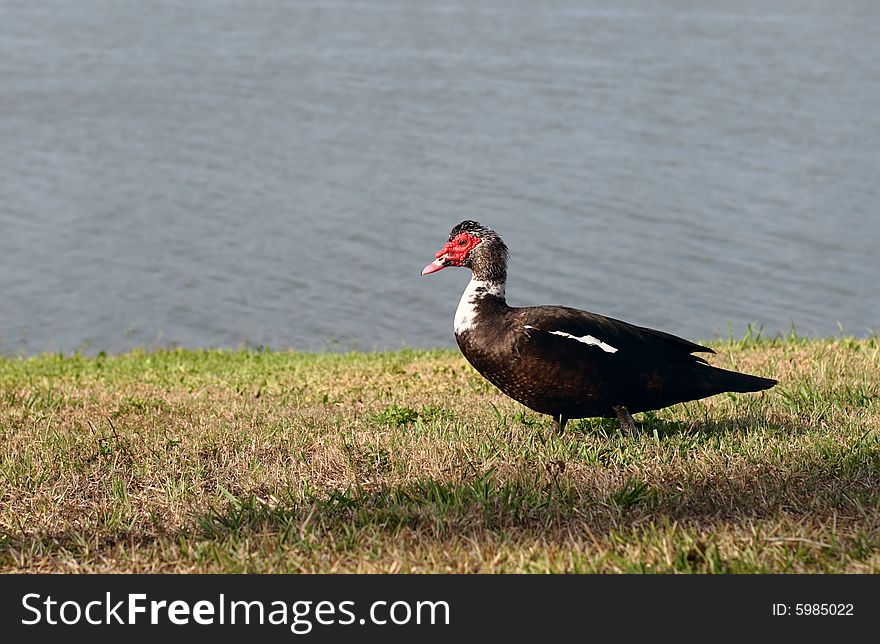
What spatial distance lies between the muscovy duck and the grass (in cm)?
24

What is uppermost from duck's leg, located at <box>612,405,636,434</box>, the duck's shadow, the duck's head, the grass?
the duck's head

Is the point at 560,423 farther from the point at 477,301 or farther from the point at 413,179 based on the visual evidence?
the point at 413,179

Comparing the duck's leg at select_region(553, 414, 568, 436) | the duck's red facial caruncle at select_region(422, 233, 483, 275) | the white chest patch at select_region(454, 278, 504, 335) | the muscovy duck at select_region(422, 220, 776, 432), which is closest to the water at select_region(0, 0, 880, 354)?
the duck's red facial caruncle at select_region(422, 233, 483, 275)

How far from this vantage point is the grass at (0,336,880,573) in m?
4.71

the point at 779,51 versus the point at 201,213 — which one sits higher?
the point at 779,51

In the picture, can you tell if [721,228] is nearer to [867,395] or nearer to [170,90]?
[867,395]

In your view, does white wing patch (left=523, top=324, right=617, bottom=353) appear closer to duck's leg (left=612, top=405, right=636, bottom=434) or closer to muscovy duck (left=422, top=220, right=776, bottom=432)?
muscovy duck (left=422, top=220, right=776, bottom=432)

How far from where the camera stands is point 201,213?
19.5m

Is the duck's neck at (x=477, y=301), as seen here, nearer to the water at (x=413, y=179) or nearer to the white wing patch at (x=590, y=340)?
the white wing patch at (x=590, y=340)

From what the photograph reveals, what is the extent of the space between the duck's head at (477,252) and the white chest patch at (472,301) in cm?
5

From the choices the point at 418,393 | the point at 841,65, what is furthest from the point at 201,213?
the point at 841,65

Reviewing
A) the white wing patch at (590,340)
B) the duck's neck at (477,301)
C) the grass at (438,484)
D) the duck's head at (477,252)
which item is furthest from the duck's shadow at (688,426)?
the duck's head at (477,252)

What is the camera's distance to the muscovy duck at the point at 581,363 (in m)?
6.42
